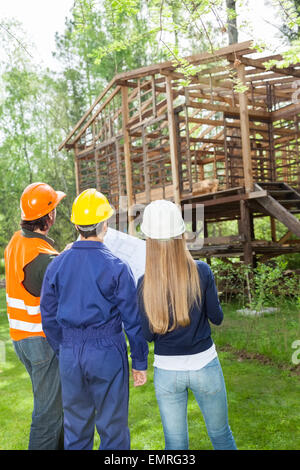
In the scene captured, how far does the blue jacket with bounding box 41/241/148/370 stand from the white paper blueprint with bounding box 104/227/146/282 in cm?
86

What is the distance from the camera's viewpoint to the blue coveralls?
2.72 metres

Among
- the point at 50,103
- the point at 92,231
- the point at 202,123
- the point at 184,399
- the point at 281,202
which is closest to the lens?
the point at 184,399

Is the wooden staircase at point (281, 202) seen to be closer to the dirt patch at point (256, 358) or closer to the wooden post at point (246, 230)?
the wooden post at point (246, 230)

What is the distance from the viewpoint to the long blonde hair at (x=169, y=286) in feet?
8.50

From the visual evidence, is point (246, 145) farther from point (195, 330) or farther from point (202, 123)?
point (195, 330)

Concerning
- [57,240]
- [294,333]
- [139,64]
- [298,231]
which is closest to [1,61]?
[139,64]

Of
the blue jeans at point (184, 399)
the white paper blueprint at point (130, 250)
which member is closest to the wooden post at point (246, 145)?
the white paper blueprint at point (130, 250)

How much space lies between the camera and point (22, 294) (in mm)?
3363

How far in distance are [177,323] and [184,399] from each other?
51 cm

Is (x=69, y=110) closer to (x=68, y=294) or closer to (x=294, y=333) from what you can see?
(x=294, y=333)

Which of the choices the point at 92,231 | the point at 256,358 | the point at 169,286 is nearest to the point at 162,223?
the point at 169,286

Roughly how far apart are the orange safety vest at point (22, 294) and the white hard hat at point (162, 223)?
1062 mm
